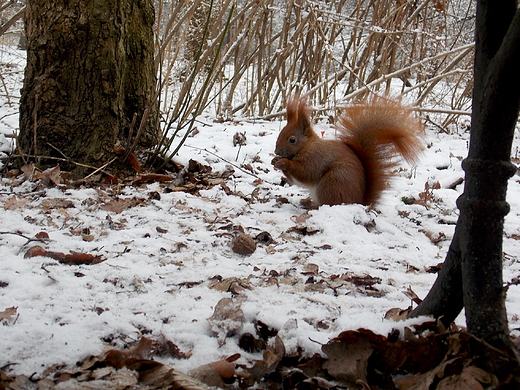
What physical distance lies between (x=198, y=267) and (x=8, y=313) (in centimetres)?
65

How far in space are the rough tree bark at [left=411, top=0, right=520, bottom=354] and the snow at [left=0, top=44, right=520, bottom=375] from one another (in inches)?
9.6

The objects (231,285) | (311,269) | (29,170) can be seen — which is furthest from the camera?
(29,170)

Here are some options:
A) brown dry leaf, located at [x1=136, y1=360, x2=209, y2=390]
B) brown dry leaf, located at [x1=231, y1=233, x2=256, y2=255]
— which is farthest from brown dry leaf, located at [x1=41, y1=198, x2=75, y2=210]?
brown dry leaf, located at [x1=136, y1=360, x2=209, y2=390]

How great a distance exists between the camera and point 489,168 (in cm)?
86

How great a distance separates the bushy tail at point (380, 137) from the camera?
267 centimetres

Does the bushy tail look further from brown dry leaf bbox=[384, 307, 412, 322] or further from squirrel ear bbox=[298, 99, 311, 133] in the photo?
brown dry leaf bbox=[384, 307, 412, 322]

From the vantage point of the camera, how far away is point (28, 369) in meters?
0.95

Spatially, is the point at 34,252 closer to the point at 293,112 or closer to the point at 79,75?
the point at 79,75

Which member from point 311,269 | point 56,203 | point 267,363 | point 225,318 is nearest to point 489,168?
point 267,363

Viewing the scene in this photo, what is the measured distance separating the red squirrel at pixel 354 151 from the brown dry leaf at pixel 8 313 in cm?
190

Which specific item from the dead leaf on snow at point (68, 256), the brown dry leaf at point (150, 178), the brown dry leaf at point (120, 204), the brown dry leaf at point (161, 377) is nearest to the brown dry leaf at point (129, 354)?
the brown dry leaf at point (161, 377)

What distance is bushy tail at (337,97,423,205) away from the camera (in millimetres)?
2668

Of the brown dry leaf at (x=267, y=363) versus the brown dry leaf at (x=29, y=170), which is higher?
the brown dry leaf at (x=29, y=170)

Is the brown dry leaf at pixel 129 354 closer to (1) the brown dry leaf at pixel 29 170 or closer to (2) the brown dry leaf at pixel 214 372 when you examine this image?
(2) the brown dry leaf at pixel 214 372
